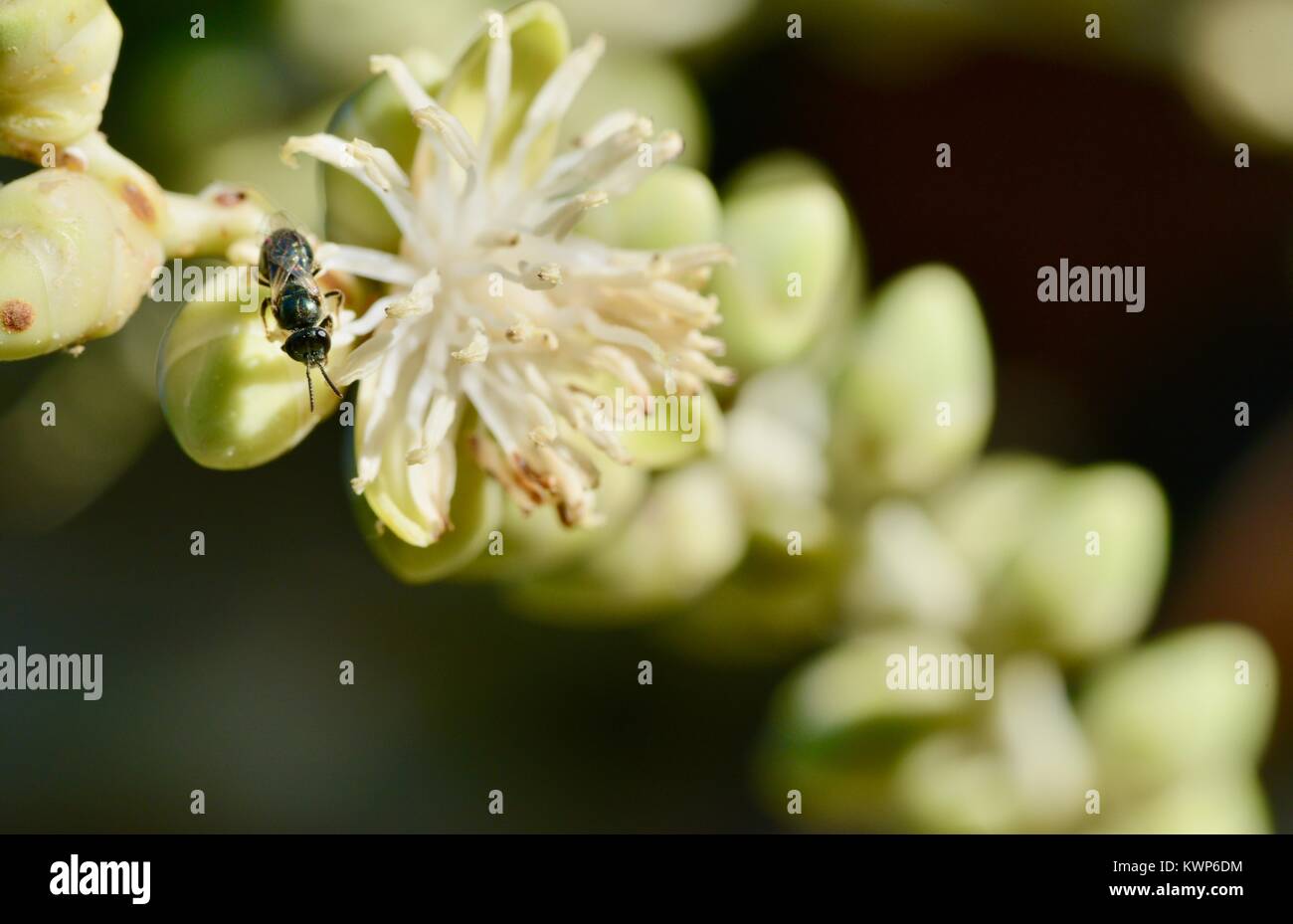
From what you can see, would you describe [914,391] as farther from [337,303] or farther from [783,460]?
[337,303]

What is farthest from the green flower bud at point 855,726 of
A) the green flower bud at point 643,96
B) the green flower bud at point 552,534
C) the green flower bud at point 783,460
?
the green flower bud at point 643,96

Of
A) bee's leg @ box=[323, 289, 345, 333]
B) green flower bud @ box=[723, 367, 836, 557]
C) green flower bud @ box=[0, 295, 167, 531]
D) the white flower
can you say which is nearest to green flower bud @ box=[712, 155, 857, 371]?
green flower bud @ box=[723, 367, 836, 557]

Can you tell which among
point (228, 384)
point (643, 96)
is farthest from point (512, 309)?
point (643, 96)

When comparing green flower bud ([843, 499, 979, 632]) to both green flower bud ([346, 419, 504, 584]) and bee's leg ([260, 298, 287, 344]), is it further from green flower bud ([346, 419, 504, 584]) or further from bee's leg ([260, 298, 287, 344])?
bee's leg ([260, 298, 287, 344])

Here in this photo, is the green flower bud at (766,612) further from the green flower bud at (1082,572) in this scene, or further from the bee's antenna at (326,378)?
the bee's antenna at (326,378)
